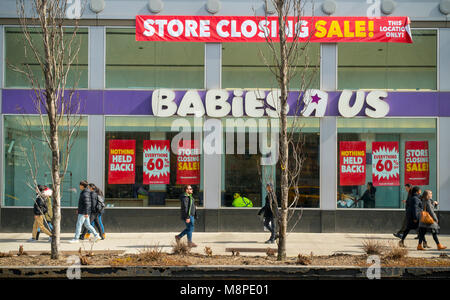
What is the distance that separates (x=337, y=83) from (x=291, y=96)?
160 cm

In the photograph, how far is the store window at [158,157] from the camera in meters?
16.5

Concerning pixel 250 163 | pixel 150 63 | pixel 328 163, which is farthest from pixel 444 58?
pixel 150 63

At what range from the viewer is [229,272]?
9836 millimetres

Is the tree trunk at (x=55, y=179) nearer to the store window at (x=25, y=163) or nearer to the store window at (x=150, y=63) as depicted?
the store window at (x=25, y=163)

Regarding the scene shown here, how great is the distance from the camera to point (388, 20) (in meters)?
16.5

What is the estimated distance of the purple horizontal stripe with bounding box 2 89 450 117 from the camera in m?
16.4

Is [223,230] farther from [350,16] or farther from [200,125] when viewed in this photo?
[350,16]

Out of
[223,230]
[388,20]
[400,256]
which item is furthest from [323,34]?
[400,256]

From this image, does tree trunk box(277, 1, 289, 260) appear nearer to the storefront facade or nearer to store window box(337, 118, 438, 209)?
the storefront facade

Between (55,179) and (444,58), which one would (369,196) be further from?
(55,179)

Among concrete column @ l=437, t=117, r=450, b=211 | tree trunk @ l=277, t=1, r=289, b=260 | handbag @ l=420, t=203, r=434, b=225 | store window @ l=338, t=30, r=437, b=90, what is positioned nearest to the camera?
tree trunk @ l=277, t=1, r=289, b=260

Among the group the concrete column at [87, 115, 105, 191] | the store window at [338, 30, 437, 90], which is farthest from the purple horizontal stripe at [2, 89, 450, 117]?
the store window at [338, 30, 437, 90]

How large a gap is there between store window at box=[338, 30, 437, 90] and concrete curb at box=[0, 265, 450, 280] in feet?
27.0

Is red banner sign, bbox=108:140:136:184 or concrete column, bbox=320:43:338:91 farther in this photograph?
concrete column, bbox=320:43:338:91
